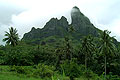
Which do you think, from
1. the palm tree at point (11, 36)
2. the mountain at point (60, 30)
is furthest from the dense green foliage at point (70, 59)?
the mountain at point (60, 30)

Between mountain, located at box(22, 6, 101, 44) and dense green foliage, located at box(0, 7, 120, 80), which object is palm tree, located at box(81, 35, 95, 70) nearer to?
dense green foliage, located at box(0, 7, 120, 80)

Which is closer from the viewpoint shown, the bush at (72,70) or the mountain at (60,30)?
the bush at (72,70)

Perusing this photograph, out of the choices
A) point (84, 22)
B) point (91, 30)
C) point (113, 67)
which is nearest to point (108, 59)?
point (113, 67)

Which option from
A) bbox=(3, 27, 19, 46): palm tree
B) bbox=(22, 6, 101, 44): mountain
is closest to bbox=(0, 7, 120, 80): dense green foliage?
bbox=(3, 27, 19, 46): palm tree

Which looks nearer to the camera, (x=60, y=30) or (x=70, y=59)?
(x=70, y=59)

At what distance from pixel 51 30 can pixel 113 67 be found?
124645 mm

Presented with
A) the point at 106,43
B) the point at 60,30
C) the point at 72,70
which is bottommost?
the point at 72,70

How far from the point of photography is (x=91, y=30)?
6934 inches

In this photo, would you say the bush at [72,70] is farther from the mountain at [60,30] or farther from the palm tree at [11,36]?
the mountain at [60,30]

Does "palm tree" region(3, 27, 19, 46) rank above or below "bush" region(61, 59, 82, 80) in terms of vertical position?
above

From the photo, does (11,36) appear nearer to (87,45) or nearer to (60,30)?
(87,45)

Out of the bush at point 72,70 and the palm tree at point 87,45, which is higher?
the palm tree at point 87,45

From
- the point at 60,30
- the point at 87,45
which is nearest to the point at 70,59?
the point at 87,45

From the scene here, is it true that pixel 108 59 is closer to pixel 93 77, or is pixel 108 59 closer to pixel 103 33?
pixel 103 33
